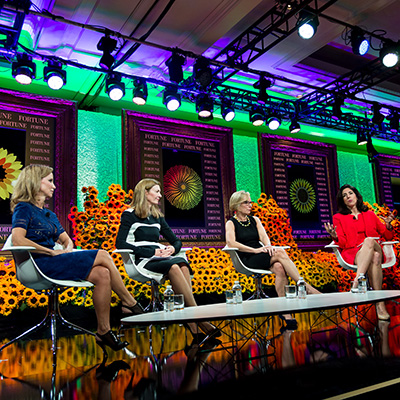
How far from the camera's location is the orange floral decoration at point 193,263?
4.22m

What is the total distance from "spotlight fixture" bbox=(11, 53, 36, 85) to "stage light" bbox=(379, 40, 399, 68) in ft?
14.0

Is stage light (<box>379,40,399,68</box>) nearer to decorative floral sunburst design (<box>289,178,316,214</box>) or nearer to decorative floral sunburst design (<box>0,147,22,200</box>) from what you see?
decorative floral sunburst design (<box>289,178,316,214</box>)

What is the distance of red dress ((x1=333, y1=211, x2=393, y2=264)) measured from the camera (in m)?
4.54

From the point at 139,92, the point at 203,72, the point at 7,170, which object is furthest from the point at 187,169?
the point at 7,170

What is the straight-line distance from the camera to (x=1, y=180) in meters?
5.02

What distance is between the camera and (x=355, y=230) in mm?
4613

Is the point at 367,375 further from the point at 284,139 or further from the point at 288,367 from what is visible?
the point at 284,139

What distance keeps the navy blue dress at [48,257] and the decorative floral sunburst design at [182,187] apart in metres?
3.35

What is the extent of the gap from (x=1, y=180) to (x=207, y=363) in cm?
388

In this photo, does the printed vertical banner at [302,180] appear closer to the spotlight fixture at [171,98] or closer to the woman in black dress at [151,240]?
the spotlight fixture at [171,98]

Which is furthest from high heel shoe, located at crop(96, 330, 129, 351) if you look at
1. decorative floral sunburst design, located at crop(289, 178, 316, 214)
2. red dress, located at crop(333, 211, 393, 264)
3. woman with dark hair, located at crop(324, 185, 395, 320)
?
decorative floral sunburst design, located at crop(289, 178, 316, 214)

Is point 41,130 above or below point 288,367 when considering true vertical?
above

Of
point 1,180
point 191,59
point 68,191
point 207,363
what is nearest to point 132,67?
point 191,59

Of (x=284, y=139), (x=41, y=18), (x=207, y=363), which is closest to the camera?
(x=207, y=363)
